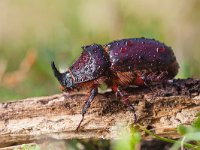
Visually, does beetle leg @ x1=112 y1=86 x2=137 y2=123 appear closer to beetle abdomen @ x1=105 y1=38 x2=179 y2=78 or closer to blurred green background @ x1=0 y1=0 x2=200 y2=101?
beetle abdomen @ x1=105 y1=38 x2=179 y2=78

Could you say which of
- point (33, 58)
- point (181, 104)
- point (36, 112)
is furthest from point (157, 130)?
point (33, 58)

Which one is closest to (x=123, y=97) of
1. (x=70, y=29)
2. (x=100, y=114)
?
(x=100, y=114)

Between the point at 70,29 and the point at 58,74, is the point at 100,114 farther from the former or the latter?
the point at 70,29

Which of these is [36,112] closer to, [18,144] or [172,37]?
[18,144]

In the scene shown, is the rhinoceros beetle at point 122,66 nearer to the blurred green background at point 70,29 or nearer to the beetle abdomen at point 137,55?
the beetle abdomen at point 137,55

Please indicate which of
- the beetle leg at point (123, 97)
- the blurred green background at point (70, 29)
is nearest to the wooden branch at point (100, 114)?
the beetle leg at point (123, 97)
